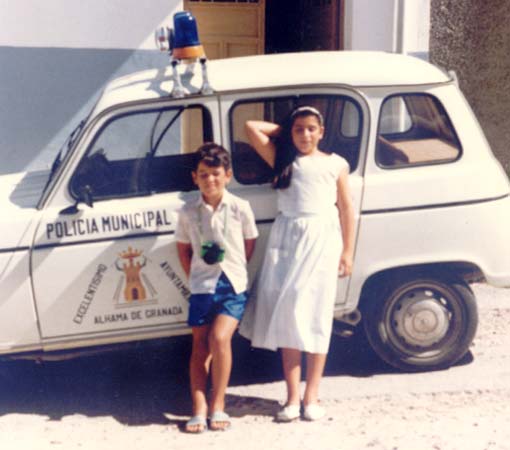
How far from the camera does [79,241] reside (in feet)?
17.0

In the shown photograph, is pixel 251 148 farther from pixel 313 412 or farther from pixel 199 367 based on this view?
pixel 313 412

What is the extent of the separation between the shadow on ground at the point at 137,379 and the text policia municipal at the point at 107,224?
3.09 feet

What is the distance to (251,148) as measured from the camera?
549cm

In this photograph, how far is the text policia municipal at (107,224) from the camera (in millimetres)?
5172

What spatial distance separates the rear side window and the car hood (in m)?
2.05

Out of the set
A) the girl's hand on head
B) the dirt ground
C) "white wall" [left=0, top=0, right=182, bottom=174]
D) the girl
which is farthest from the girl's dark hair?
"white wall" [left=0, top=0, right=182, bottom=174]

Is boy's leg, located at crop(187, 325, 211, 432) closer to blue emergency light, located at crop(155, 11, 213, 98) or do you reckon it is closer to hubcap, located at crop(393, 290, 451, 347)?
hubcap, located at crop(393, 290, 451, 347)

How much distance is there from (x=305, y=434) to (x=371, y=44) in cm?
497

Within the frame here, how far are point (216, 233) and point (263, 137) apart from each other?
2.04 feet

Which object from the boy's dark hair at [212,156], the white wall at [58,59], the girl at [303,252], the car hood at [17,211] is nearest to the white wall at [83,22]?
the white wall at [58,59]

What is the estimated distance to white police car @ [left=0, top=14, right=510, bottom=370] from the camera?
5.20m

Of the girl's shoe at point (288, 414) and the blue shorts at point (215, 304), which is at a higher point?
the blue shorts at point (215, 304)

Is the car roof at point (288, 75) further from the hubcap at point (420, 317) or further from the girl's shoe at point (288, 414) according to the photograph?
the girl's shoe at point (288, 414)

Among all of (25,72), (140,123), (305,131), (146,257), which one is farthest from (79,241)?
(25,72)
